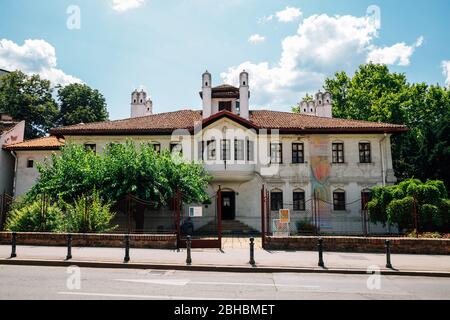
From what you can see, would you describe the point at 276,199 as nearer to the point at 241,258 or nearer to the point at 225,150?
the point at 225,150

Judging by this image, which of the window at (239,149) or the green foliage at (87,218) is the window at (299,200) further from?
the green foliage at (87,218)

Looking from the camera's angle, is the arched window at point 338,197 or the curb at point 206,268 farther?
the arched window at point 338,197

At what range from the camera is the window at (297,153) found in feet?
80.3

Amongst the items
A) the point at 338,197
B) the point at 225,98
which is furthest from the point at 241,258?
the point at 225,98

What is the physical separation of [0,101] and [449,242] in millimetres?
47607

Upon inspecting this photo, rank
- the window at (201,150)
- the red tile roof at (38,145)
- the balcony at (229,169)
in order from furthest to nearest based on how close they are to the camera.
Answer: the red tile roof at (38,145) → the window at (201,150) → the balcony at (229,169)

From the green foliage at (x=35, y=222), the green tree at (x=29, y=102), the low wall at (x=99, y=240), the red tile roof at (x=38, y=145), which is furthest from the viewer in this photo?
the green tree at (x=29, y=102)

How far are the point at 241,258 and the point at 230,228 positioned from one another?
11484mm

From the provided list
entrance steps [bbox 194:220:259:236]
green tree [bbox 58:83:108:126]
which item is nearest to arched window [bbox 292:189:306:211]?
entrance steps [bbox 194:220:259:236]

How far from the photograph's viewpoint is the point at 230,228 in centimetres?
2322

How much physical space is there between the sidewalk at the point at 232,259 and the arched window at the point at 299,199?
10971 mm

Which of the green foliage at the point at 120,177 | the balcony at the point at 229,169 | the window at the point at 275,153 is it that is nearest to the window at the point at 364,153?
the window at the point at 275,153

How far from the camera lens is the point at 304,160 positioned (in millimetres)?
24391

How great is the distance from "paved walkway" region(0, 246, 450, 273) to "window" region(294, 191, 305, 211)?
11038 mm
